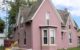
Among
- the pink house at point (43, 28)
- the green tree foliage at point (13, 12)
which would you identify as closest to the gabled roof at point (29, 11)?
the pink house at point (43, 28)

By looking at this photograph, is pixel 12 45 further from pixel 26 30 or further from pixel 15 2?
pixel 15 2

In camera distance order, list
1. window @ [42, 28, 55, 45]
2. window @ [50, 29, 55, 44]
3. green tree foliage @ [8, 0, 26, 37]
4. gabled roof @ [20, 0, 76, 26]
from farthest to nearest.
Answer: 1. green tree foliage @ [8, 0, 26, 37]
2. gabled roof @ [20, 0, 76, 26]
3. window @ [50, 29, 55, 44]
4. window @ [42, 28, 55, 45]

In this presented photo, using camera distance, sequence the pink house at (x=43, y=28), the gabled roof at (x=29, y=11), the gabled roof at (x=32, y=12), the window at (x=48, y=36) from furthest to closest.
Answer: the gabled roof at (x=29, y=11)
the gabled roof at (x=32, y=12)
the pink house at (x=43, y=28)
the window at (x=48, y=36)

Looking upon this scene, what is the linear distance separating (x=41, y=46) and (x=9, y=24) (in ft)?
A: 105

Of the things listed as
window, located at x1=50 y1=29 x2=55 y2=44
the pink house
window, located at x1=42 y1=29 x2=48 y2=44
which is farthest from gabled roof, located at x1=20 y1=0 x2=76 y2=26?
window, located at x1=50 y1=29 x2=55 y2=44

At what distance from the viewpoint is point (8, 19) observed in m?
69.3

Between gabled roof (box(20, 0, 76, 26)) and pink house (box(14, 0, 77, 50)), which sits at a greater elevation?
gabled roof (box(20, 0, 76, 26))

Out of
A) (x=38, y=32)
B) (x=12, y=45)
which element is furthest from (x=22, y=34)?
(x=12, y=45)

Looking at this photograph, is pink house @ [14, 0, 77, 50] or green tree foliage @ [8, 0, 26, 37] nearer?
pink house @ [14, 0, 77, 50]

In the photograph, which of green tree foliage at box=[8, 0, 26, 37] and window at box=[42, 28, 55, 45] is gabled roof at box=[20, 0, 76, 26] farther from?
green tree foliage at box=[8, 0, 26, 37]

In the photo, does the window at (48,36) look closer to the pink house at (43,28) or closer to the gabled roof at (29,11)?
the pink house at (43,28)

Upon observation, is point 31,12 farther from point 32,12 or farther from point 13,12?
point 13,12

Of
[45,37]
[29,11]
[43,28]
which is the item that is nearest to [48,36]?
[45,37]

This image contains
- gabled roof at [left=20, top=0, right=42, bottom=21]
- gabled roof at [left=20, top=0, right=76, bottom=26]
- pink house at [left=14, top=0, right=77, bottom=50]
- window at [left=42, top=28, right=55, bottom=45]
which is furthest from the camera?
gabled roof at [left=20, top=0, right=42, bottom=21]
